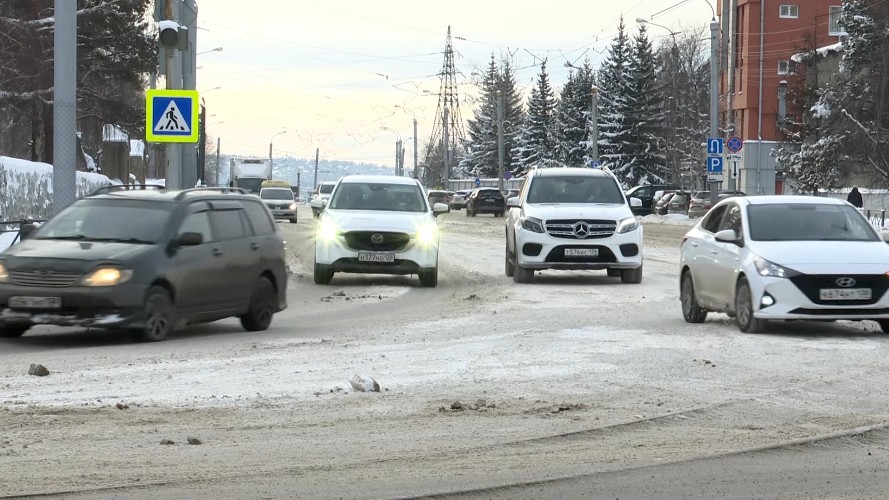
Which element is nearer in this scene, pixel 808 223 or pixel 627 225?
pixel 808 223

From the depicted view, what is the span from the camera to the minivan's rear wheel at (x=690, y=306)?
16258 millimetres

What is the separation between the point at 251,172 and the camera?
8019cm

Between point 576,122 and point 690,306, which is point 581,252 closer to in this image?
point 690,306

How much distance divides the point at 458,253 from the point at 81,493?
27.7m

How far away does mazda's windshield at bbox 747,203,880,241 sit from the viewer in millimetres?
15117

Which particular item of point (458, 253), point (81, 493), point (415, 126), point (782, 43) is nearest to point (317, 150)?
point (415, 126)

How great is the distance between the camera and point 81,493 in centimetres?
656

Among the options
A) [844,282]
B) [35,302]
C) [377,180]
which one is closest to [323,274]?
[377,180]

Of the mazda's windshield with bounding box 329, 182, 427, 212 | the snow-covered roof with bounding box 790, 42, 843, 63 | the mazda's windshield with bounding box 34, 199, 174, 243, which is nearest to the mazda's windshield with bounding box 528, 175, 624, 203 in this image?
the mazda's windshield with bounding box 329, 182, 427, 212

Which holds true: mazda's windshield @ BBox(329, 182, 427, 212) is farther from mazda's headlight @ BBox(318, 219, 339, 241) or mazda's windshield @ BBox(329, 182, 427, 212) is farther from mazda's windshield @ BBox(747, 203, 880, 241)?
mazda's windshield @ BBox(747, 203, 880, 241)

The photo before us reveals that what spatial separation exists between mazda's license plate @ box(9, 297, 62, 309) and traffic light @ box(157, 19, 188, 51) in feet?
29.1

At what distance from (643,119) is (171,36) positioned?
2872 inches

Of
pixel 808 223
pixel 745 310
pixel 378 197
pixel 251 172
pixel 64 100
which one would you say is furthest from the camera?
pixel 251 172

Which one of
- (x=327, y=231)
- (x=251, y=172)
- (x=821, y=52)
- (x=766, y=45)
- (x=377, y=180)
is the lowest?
(x=327, y=231)
